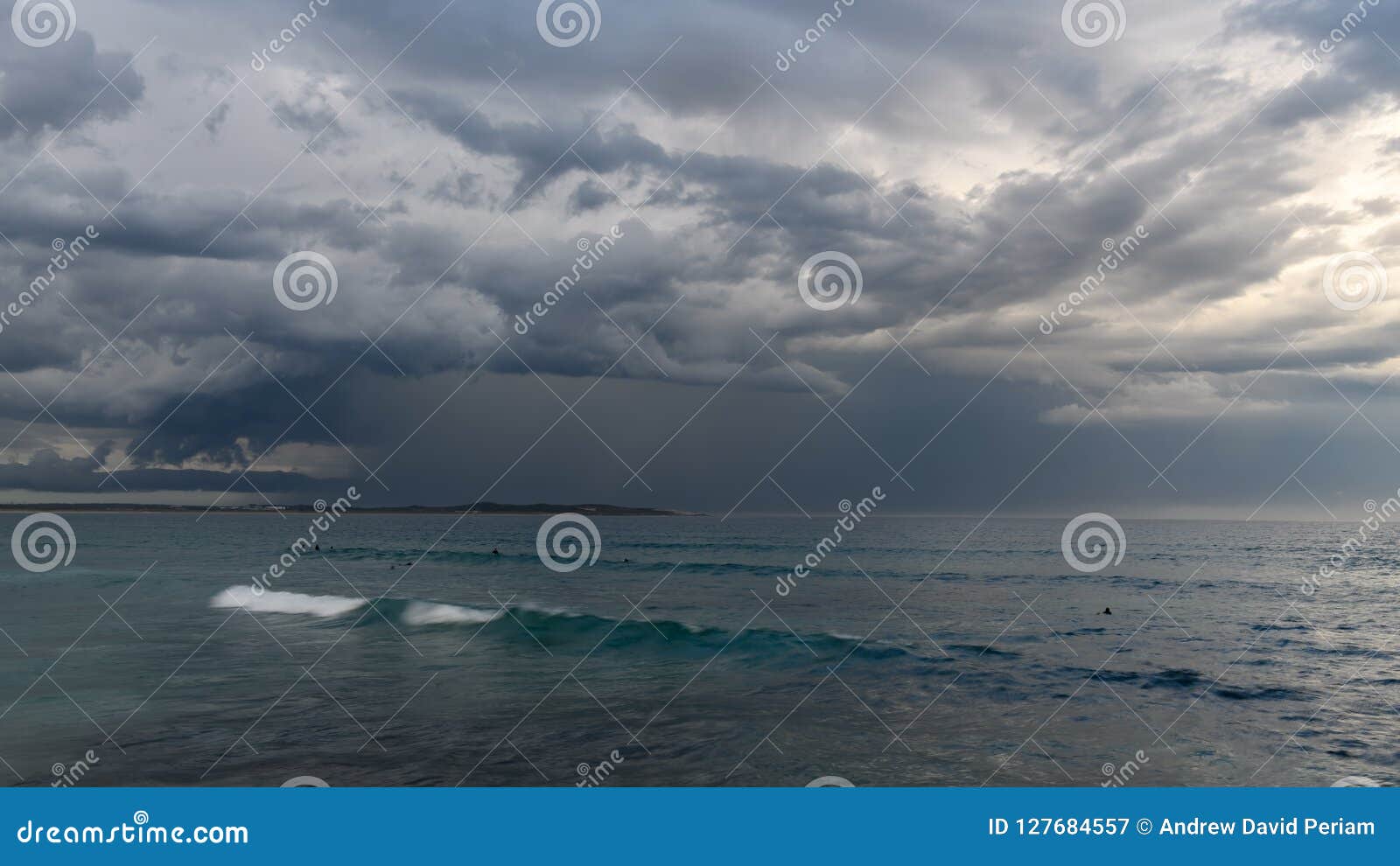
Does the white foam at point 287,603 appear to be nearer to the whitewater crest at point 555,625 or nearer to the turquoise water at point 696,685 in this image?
the whitewater crest at point 555,625

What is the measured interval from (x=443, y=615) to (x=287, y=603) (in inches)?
291

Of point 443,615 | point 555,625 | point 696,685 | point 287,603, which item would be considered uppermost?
point 287,603

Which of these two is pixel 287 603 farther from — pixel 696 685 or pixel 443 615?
pixel 696 685

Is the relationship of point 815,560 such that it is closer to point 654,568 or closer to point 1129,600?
point 654,568

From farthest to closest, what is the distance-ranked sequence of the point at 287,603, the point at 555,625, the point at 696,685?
the point at 287,603
the point at 555,625
the point at 696,685

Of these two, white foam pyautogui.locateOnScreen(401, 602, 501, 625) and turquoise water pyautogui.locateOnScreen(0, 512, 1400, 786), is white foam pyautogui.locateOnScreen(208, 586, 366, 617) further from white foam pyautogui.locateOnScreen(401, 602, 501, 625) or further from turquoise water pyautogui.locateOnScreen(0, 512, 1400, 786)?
white foam pyautogui.locateOnScreen(401, 602, 501, 625)

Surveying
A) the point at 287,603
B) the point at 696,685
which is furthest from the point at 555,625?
the point at 287,603

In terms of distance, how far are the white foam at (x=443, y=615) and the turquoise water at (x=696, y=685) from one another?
0.73 feet

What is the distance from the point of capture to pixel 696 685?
16641mm

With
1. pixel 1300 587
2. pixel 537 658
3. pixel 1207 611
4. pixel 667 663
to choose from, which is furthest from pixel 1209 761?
pixel 1300 587

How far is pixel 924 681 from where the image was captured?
17.5m

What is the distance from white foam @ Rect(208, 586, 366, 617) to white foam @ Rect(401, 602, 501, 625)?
2.31 metres

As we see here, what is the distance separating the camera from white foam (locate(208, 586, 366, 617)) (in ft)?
94.3

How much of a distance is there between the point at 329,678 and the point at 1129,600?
3021 centimetres
